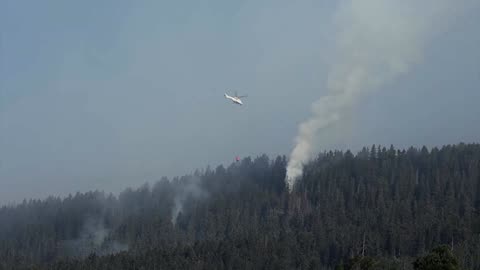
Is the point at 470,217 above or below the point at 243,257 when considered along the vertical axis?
above

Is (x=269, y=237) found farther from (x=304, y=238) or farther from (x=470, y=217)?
(x=470, y=217)

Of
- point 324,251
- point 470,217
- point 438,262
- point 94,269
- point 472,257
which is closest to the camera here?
point 438,262

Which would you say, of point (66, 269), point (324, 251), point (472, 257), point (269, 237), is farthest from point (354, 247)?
point (66, 269)

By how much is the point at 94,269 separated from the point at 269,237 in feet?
138

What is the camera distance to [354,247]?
174 meters

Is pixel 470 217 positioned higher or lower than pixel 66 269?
higher

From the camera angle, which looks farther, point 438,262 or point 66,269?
point 66,269

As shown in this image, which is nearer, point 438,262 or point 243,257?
point 438,262

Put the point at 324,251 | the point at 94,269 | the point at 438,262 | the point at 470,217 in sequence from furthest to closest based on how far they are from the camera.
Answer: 1. the point at 470,217
2. the point at 324,251
3. the point at 94,269
4. the point at 438,262

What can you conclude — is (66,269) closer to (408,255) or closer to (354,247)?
(354,247)

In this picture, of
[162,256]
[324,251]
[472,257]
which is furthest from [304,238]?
[472,257]

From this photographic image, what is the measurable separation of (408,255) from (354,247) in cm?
1166

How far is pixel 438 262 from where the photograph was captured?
81688 mm

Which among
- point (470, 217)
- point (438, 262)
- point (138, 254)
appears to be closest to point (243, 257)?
point (138, 254)
